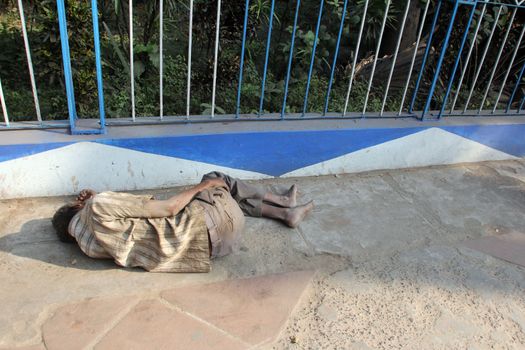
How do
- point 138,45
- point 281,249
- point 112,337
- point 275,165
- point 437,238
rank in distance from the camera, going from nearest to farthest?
1. point 112,337
2. point 281,249
3. point 437,238
4. point 275,165
5. point 138,45

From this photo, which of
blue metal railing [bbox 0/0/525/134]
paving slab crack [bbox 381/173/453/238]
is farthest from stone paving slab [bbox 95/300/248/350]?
paving slab crack [bbox 381/173/453/238]

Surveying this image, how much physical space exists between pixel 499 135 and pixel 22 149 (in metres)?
3.70

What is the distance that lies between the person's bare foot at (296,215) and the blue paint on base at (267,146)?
0.53 metres

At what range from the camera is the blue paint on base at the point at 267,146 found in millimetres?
2906

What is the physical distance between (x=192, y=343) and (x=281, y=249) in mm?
828

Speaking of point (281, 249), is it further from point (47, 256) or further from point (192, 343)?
point (47, 256)

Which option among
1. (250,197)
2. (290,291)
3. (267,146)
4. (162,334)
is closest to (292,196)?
(250,197)

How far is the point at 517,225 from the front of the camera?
3033 mm

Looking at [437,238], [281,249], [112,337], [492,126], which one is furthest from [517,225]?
[112,337]

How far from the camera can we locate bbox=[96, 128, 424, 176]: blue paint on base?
114 inches

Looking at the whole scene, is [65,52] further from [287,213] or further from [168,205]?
[287,213]

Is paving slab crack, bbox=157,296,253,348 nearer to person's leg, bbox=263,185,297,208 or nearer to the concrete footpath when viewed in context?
the concrete footpath

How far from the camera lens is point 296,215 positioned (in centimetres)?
275

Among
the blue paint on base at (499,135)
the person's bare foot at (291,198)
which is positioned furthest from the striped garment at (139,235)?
the blue paint on base at (499,135)
